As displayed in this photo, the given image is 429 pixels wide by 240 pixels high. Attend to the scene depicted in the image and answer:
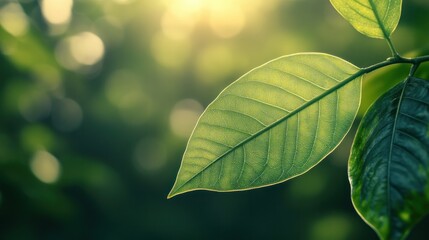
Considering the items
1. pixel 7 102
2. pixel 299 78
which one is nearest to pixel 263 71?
pixel 299 78

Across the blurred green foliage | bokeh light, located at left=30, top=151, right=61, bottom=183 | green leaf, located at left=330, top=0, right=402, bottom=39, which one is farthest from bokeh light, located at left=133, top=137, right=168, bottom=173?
green leaf, located at left=330, top=0, right=402, bottom=39

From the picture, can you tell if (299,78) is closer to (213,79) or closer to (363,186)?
(363,186)

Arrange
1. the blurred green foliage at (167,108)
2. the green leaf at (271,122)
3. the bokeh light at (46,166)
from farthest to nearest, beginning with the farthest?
the blurred green foliage at (167,108)
the bokeh light at (46,166)
the green leaf at (271,122)

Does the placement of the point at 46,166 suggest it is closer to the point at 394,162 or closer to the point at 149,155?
the point at 394,162

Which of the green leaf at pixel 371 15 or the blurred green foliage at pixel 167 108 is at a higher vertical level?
the green leaf at pixel 371 15

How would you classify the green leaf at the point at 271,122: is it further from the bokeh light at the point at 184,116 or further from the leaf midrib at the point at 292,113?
the bokeh light at the point at 184,116

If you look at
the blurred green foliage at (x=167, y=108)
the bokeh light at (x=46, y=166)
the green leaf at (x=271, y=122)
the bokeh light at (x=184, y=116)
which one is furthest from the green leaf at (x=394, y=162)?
the bokeh light at (x=184, y=116)
